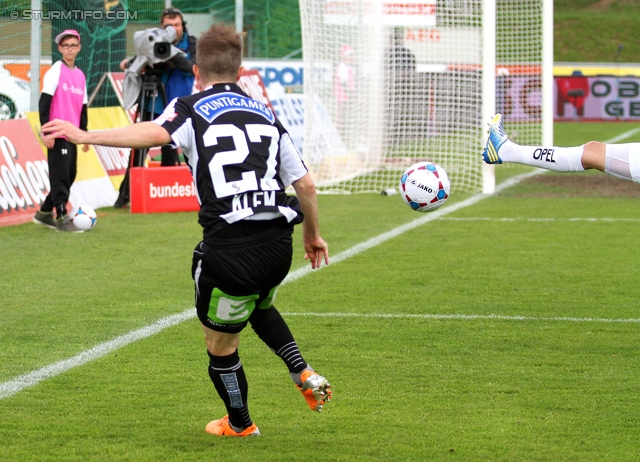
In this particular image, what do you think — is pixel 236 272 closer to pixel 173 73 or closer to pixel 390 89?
pixel 173 73

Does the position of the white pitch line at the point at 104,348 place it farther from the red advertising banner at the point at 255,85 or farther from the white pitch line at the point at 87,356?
the red advertising banner at the point at 255,85

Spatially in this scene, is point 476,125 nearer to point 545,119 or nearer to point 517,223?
point 545,119

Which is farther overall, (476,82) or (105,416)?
(476,82)

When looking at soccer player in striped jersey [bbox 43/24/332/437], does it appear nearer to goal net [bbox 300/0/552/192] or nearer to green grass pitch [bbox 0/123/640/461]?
green grass pitch [bbox 0/123/640/461]

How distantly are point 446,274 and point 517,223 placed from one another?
10.8 ft

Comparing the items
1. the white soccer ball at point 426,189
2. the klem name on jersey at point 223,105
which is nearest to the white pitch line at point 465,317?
the white soccer ball at point 426,189

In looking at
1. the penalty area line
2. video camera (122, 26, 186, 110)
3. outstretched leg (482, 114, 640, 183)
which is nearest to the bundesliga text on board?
video camera (122, 26, 186, 110)

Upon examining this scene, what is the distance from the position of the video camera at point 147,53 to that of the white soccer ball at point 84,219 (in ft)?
7.50

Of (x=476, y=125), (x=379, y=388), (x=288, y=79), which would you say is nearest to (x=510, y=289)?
(x=379, y=388)

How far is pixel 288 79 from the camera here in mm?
19094

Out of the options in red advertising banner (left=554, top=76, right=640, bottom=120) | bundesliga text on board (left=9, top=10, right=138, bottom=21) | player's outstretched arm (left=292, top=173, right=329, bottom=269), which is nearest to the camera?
player's outstretched arm (left=292, top=173, right=329, bottom=269)

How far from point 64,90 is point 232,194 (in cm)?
710

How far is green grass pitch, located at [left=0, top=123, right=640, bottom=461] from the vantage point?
4.21m

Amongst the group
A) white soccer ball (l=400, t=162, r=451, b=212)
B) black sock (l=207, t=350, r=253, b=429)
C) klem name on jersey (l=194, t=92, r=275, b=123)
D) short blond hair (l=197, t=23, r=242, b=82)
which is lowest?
black sock (l=207, t=350, r=253, b=429)
